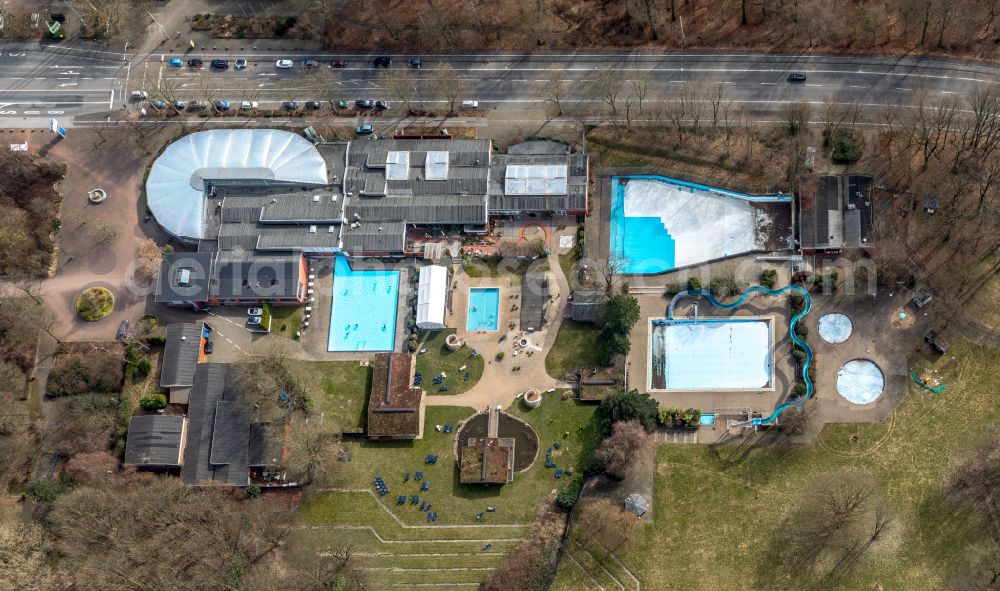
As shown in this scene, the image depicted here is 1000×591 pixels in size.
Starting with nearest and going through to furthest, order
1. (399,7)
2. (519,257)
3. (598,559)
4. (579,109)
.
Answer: (598,559), (519,257), (579,109), (399,7)

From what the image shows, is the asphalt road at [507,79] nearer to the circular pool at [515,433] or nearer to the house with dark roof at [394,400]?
the house with dark roof at [394,400]

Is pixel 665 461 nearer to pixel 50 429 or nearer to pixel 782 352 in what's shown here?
pixel 782 352

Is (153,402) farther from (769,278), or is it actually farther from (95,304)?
(769,278)

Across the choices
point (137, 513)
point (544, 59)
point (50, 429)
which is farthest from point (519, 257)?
point (50, 429)

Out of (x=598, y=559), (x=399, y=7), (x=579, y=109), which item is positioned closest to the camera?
(x=598, y=559)

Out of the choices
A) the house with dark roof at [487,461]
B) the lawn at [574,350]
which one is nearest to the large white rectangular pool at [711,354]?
the lawn at [574,350]

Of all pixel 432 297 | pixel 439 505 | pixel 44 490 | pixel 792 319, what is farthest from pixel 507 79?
pixel 44 490
